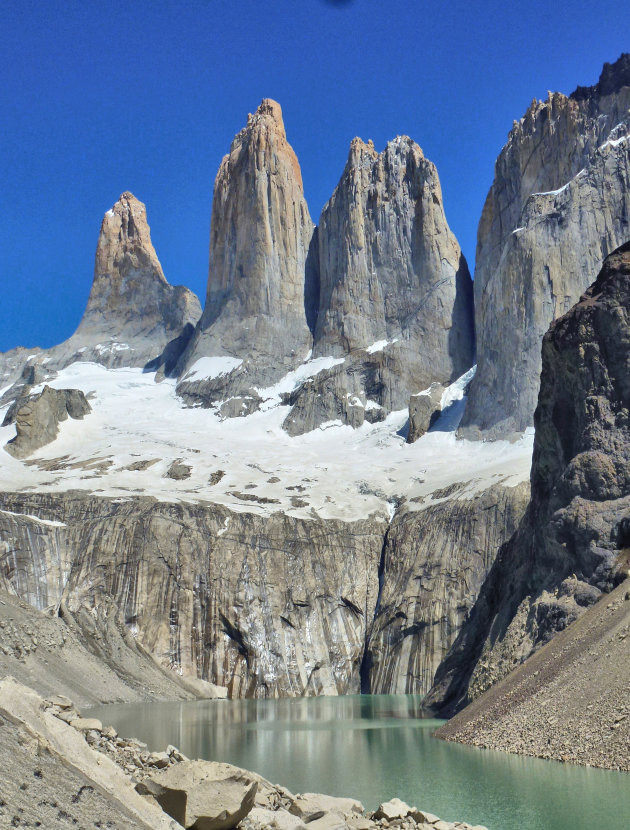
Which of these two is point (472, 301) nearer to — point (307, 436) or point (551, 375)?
point (307, 436)

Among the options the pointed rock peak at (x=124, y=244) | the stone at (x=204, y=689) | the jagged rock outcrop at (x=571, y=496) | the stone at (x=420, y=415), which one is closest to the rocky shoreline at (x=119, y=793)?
the jagged rock outcrop at (x=571, y=496)

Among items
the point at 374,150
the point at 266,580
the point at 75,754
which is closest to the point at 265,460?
the point at 266,580

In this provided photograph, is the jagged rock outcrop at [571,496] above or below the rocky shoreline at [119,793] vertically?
above

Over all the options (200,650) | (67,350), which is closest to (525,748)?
(200,650)

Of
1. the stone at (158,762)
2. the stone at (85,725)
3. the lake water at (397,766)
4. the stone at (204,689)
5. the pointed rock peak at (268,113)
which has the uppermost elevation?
the pointed rock peak at (268,113)

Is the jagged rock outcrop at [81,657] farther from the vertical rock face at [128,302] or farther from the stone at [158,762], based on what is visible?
the vertical rock face at [128,302]

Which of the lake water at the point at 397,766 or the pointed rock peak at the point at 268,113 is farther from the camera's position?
the pointed rock peak at the point at 268,113

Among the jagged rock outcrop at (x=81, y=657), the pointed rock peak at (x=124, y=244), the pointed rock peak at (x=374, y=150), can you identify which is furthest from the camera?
the pointed rock peak at (x=124, y=244)

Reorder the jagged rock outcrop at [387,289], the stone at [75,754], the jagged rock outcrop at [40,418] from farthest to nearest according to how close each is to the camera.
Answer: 1. the jagged rock outcrop at [387,289]
2. the jagged rock outcrop at [40,418]
3. the stone at [75,754]
